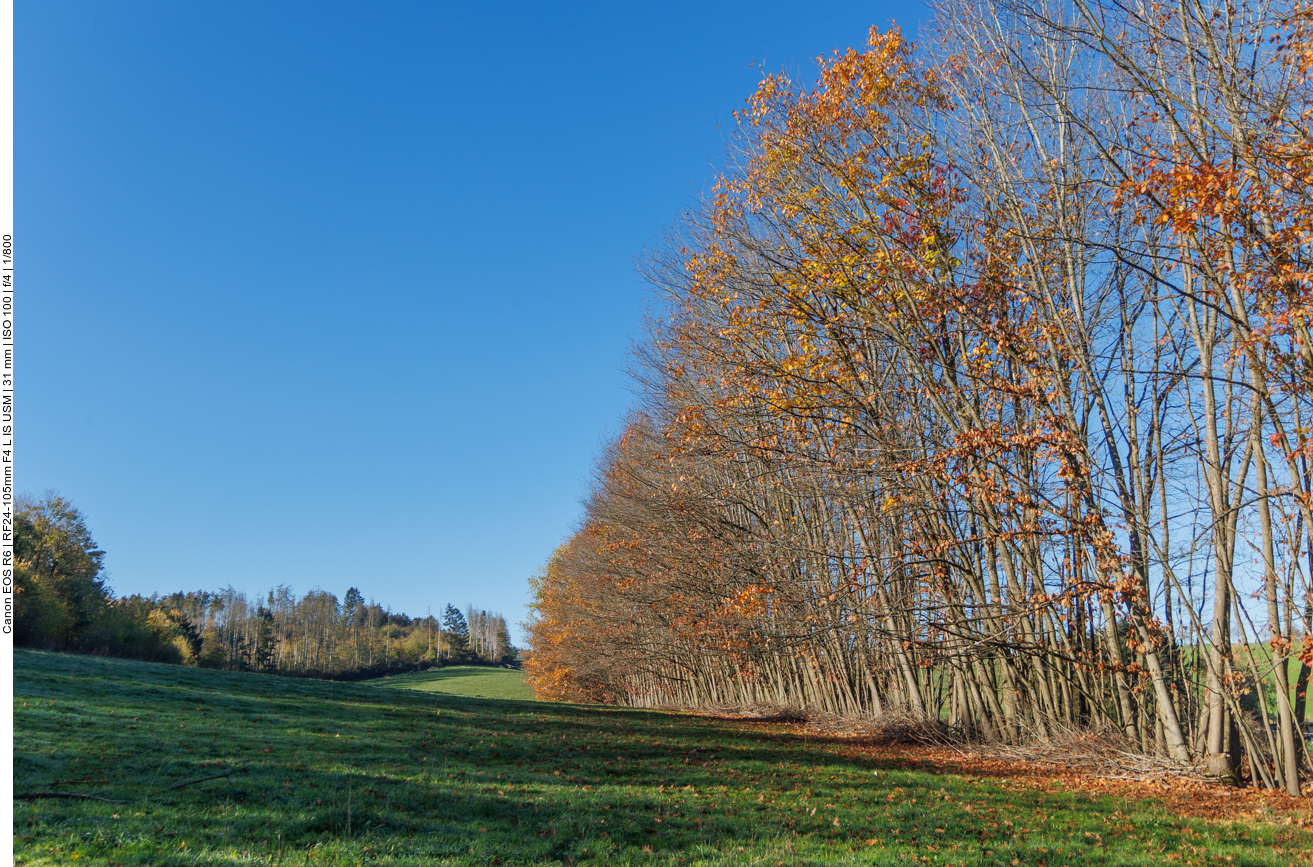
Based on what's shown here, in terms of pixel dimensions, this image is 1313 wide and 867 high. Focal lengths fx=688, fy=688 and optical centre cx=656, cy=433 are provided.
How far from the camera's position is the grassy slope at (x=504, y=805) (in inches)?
247

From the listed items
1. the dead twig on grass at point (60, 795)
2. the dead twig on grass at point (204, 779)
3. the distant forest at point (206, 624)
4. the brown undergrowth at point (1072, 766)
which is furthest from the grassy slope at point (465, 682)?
the dead twig on grass at point (60, 795)

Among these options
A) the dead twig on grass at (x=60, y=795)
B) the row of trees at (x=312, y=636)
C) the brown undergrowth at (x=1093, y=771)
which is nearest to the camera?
the dead twig on grass at (x=60, y=795)

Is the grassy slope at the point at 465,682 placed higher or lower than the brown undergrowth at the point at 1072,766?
lower

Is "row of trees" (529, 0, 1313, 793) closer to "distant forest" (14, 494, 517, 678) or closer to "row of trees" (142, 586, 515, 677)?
"distant forest" (14, 494, 517, 678)

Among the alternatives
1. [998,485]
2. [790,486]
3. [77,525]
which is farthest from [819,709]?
[77,525]

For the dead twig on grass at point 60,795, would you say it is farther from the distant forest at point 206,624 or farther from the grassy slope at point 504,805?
the distant forest at point 206,624

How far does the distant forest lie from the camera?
36.5m

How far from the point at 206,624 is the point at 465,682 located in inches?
→ 2052

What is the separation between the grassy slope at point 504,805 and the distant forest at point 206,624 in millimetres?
27811

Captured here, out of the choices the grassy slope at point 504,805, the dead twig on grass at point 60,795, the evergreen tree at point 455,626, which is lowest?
the evergreen tree at point 455,626

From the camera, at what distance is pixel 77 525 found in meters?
44.4

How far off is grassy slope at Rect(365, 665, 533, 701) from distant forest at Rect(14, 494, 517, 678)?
5.29 metres

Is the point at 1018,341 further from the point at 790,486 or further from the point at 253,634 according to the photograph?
the point at 253,634

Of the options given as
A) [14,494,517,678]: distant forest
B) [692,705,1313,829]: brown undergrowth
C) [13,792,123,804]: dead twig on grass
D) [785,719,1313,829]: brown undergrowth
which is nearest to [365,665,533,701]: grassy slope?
[14,494,517,678]: distant forest
